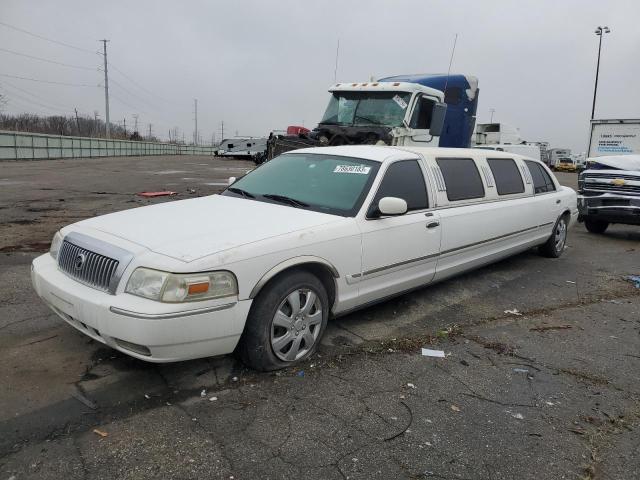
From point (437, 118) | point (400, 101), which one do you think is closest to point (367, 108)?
point (400, 101)

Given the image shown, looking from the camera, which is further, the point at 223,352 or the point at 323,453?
the point at 223,352

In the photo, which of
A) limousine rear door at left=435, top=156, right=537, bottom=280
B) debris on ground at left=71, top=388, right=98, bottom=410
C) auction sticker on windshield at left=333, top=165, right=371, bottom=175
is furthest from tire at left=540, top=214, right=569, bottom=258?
debris on ground at left=71, top=388, right=98, bottom=410

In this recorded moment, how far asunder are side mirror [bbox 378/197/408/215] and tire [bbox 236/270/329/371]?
806 mm

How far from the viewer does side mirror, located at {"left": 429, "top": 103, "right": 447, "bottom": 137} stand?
32.2 ft

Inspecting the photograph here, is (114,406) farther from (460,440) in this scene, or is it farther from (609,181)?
(609,181)

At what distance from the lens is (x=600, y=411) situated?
125 inches

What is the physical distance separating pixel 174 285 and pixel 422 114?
26.0ft

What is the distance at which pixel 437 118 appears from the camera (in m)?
9.88

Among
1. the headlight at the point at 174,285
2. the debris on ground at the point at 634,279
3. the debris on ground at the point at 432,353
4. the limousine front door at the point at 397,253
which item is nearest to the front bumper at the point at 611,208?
the debris on ground at the point at 634,279

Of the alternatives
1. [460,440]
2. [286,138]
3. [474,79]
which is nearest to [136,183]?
[286,138]

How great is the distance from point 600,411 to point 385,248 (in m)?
1.85

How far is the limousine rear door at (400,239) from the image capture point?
4.02 metres

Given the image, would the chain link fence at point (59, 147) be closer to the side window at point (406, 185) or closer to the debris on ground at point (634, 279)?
the side window at point (406, 185)

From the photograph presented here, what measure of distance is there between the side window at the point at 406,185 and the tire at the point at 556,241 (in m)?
3.42
